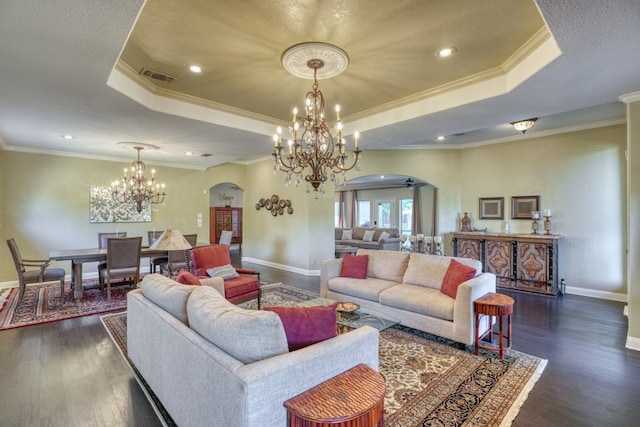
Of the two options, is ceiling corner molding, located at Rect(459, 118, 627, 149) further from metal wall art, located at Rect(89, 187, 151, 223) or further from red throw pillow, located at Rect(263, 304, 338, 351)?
metal wall art, located at Rect(89, 187, 151, 223)

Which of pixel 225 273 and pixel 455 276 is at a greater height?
pixel 455 276

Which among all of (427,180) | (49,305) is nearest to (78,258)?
(49,305)

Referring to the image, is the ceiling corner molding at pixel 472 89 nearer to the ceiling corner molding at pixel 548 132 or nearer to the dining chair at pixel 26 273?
the ceiling corner molding at pixel 548 132

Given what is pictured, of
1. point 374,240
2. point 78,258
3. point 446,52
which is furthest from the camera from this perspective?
point 374,240

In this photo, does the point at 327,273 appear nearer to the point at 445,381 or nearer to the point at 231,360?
the point at 445,381

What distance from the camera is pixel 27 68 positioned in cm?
260

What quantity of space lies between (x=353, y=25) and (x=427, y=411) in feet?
9.96

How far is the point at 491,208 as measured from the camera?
6500mm

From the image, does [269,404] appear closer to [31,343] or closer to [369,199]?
[31,343]

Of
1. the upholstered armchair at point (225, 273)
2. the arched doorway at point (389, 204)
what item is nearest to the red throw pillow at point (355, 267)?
the upholstered armchair at point (225, 273)

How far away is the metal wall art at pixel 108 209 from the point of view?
675 centimetres

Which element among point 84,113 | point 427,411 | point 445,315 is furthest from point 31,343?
point 445,315

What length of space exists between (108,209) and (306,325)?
282 inches

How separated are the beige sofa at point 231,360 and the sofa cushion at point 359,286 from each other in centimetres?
Answer: 204
